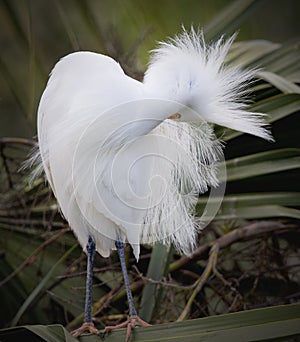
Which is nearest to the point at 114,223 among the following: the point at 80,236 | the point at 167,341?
the point at 80,236

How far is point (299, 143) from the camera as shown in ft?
4.72

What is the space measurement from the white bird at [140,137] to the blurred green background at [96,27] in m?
0.40

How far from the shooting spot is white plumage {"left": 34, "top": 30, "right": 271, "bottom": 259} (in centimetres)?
121

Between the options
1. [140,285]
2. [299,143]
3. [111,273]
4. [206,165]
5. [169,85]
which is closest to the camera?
[169,85]

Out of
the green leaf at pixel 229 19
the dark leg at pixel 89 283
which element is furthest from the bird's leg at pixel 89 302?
the green leaf at pixel 229 19

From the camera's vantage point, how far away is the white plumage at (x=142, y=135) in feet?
3.97

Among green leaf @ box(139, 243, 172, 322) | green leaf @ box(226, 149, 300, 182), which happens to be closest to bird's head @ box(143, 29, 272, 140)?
green leaf @ box(226, 149, 300, 182)

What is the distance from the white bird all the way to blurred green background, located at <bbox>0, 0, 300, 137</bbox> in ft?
1.30

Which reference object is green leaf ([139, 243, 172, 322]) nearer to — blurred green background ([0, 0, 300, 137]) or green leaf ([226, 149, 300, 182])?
green leaf ([226, 149, 300, 182])

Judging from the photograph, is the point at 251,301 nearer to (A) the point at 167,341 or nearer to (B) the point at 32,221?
(B) the point at 32,221

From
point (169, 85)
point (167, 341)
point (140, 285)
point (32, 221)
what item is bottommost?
point (140, 285)

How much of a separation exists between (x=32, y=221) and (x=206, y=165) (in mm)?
719

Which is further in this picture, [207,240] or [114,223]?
[207,240]

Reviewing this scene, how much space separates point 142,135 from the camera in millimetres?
1279
